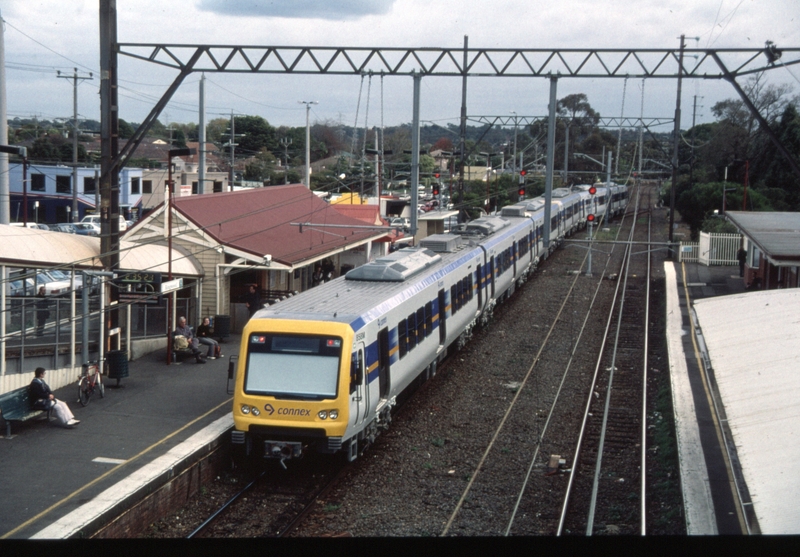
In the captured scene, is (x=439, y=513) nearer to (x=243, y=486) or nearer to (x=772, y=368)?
(x=243, y=486)

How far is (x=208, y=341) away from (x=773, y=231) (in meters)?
14.0

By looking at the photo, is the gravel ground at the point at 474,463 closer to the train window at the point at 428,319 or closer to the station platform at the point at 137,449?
the station platform at the point at 137,449

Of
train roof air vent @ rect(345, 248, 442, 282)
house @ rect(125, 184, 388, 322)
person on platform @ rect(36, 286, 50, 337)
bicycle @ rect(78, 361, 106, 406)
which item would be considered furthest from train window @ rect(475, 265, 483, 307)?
person on platform @ rect(36, 286, 50, 337)

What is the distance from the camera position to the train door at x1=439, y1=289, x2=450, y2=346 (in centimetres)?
1570

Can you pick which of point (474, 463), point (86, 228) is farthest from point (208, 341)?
point (86, 228)

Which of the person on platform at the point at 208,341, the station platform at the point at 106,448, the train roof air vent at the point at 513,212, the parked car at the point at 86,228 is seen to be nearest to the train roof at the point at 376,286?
the station platform at the point at 106,448

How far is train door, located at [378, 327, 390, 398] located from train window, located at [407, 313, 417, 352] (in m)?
1.34

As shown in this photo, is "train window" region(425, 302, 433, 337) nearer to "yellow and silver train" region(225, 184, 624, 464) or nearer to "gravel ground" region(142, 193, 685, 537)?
"yellow and silver train" region(225, 184, 624, 464)

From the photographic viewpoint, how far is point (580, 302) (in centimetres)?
2566

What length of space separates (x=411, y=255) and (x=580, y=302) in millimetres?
11744

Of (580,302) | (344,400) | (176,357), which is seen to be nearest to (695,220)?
(580,302)

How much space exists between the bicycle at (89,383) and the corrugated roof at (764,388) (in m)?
8.91

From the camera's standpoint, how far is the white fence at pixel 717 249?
1264 inches

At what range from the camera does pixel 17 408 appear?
11336mm
